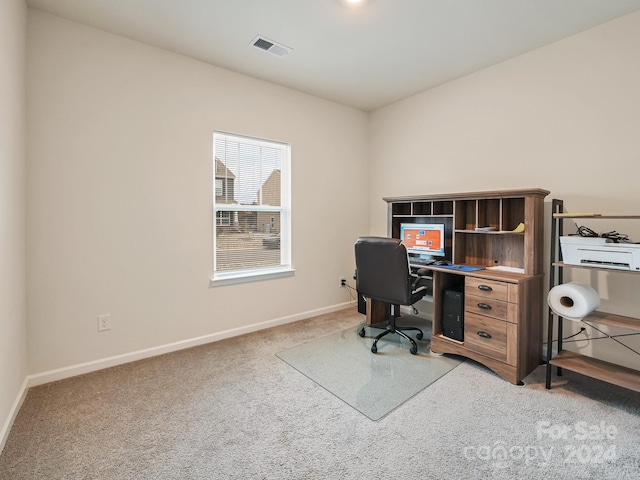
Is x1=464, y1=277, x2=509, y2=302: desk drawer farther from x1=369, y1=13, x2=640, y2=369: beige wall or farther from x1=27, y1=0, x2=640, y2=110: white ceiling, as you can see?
x1=27, y1=0, x2=640, y2=110: white ceiling

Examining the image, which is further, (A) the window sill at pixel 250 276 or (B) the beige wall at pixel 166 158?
(A) the window sill at pixel 250 276

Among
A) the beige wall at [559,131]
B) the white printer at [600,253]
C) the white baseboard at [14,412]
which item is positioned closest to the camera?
the white baseboard at [14,412]

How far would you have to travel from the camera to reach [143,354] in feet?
8.75

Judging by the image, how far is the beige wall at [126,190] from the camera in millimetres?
2256

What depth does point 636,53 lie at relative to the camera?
2.21m

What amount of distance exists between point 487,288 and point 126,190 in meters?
2.99

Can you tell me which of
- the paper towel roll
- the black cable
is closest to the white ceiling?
the black cable

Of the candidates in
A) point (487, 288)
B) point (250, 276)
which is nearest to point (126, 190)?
point (250, 276)

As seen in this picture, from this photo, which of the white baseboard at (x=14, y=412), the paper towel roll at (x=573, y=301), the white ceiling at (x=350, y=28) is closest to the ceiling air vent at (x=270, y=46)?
the white ceiling at (x=350, y=28)

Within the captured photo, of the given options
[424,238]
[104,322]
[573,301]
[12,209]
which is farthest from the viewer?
[424,238]

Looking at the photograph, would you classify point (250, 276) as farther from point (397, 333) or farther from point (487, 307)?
point (487, 307)

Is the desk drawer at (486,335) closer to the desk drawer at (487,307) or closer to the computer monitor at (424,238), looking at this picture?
the desk drawer at (487,307)

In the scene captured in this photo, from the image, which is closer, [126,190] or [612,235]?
[612,235]

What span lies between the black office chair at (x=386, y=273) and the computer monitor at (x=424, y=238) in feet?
1.83
